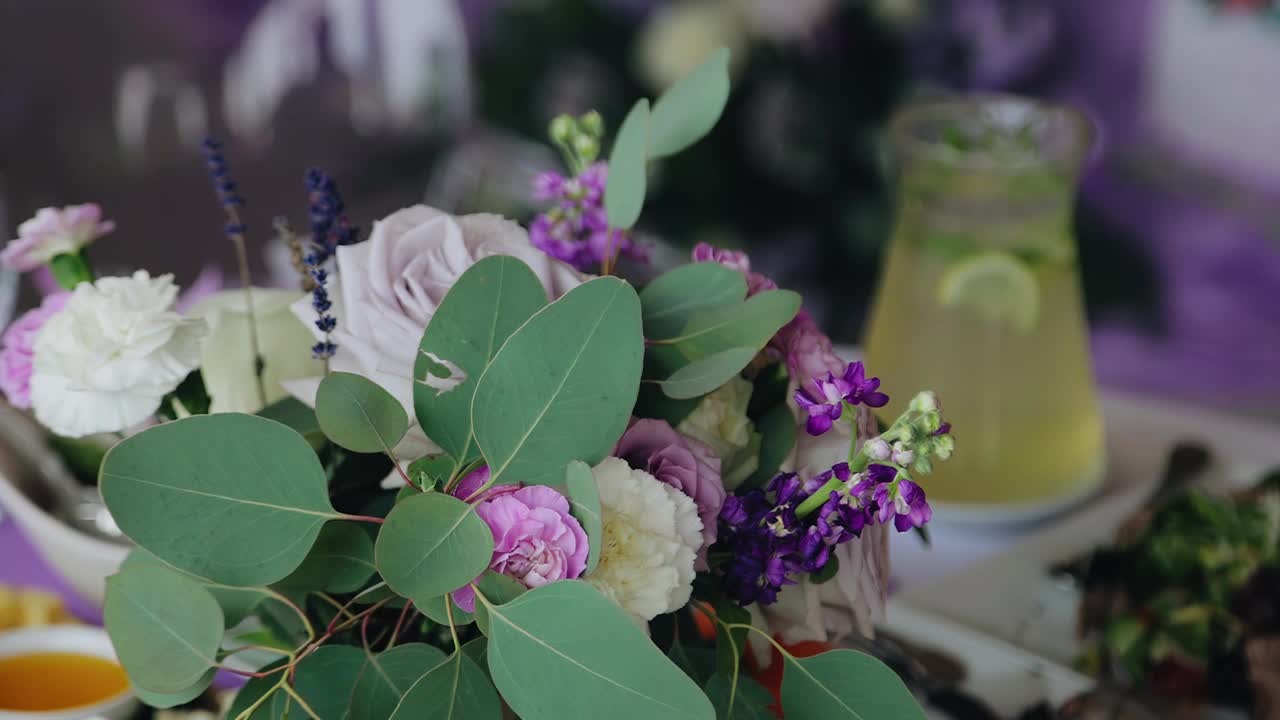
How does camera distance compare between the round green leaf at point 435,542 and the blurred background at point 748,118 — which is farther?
the blurred background at point 748,118

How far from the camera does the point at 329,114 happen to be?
85.3 inches

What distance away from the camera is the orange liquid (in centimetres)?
48

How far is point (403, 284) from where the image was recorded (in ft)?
1.09

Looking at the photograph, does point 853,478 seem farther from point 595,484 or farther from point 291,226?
point 291,226

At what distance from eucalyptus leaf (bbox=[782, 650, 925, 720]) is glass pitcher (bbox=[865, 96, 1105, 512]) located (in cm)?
45

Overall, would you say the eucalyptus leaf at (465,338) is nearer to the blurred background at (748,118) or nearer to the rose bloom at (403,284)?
the rose bloom at (403,284)

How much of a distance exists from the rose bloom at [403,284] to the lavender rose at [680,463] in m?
0.05

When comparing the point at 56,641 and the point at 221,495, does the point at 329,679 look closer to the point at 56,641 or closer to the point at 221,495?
the point at 221,495

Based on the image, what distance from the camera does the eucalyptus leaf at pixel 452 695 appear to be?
0.30m

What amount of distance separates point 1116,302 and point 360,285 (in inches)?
84.8

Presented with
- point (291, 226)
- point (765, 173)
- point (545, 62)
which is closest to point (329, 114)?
point (545, 62)

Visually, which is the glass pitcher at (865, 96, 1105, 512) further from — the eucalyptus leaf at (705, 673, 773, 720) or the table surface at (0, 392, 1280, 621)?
the eucalyptus leaf at (705, 673, 773, 720)

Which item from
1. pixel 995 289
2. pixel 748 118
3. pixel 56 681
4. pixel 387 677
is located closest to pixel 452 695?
pixel 387 677

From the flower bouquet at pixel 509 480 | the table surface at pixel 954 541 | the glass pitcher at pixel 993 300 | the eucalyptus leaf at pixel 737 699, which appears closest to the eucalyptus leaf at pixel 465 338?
the flower bouquet at pixel 509 480
